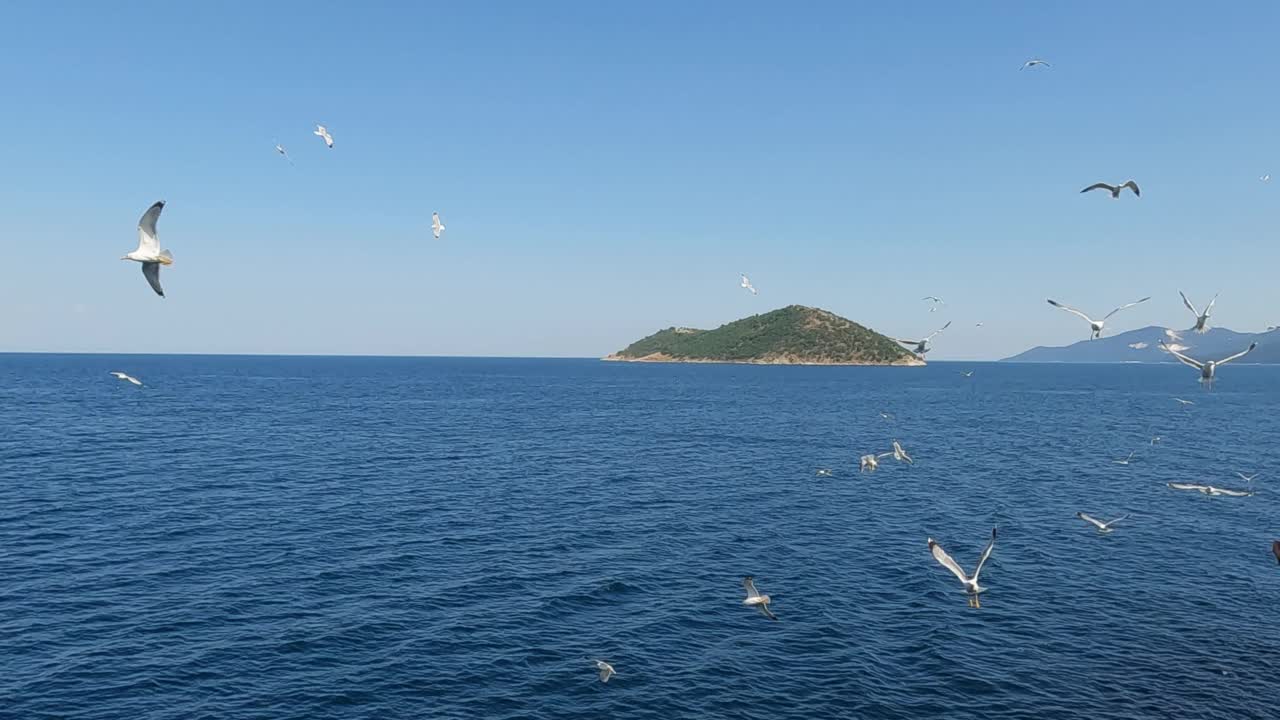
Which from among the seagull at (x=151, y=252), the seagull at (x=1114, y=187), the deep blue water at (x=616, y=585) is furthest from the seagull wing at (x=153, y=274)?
the seagull at (x=1114, y=187)

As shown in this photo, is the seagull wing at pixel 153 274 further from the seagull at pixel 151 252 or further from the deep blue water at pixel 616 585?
the deep blue water at pixel 616 585

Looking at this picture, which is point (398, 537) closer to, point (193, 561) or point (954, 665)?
point (193, 561)

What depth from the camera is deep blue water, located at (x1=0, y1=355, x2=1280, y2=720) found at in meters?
28.6

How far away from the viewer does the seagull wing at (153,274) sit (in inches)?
716

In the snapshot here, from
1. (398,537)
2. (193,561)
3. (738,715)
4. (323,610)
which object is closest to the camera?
(738,715)

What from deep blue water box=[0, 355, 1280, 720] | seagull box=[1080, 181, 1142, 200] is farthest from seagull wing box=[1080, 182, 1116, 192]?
deep blue water box=[0, 355, 1280, 720]

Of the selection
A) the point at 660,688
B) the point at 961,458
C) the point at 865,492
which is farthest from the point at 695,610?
the point at 961,458

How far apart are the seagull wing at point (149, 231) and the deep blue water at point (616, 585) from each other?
1734 centimetres

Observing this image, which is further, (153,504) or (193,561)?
(153,504)

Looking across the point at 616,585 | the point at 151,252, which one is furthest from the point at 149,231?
the point at 616,585

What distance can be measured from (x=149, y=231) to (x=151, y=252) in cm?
55

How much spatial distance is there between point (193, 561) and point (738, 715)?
33.3 meters

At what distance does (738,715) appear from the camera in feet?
89.4

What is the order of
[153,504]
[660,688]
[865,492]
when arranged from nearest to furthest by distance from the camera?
[660,688] → [153,504] → [865,492]
